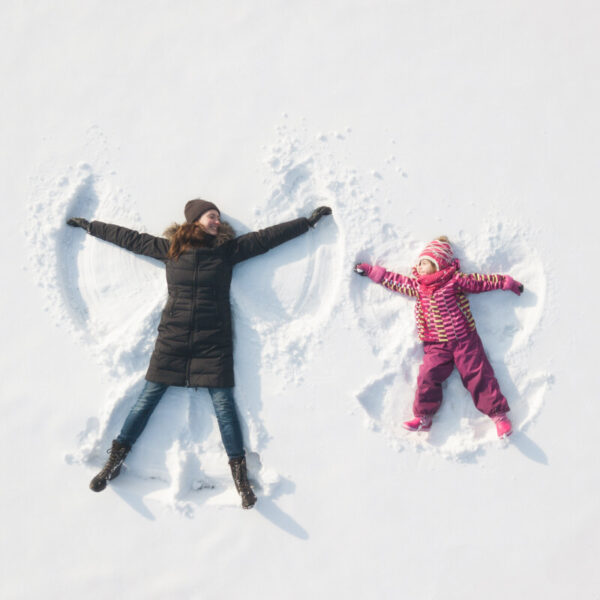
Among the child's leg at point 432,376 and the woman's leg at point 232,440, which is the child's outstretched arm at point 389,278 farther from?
the woman's leg at point 232,440

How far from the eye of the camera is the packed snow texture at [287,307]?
282 centimetres

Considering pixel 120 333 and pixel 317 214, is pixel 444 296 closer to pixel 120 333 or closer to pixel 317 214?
pixel 317 214

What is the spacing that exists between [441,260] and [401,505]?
4.86 feet

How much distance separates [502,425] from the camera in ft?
9.16

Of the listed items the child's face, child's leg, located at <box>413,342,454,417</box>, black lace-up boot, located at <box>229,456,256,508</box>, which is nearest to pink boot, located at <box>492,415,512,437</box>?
child's leg, located at <box>413,342,454,417</box>

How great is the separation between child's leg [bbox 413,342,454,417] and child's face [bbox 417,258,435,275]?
1.38ft

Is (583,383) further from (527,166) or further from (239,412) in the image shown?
(239,412)

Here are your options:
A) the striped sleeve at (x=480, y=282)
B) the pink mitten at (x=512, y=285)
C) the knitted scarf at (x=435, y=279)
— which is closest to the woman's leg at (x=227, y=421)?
the knitted scarf at (x=435, y=279)

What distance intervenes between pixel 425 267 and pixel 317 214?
0.69m

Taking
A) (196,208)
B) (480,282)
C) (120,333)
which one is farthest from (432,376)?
(120,333)

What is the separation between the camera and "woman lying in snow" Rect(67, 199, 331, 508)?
2.66 m

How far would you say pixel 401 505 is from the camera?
2.89 m

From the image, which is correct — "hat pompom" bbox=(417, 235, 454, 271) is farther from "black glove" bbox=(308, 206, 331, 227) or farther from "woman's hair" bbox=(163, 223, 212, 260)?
"woman's hair" bbox=(163, 223, 212, 260)

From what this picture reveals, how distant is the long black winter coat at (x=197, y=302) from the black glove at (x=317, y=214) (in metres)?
0.04
